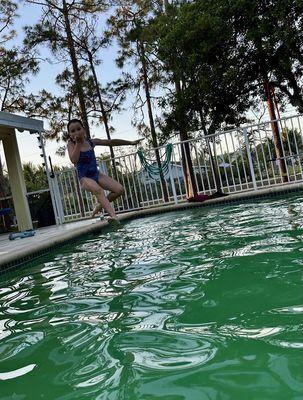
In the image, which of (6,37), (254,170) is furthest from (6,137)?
(6,37)

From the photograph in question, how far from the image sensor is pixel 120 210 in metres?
9.99

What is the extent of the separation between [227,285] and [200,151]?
7.32 m

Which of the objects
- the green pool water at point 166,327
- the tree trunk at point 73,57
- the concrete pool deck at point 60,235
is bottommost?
the green pool water at point 166,327

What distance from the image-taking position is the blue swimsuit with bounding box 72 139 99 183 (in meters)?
5.84

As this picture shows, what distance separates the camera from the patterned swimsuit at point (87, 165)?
5.84m

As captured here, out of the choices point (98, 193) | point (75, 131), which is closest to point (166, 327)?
point (98, 193)

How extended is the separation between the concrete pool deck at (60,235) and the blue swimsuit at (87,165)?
832mm

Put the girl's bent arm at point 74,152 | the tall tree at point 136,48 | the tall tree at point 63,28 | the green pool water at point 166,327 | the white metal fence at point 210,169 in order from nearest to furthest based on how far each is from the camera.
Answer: the green pool water at point 166,327 < the girl's bent arm at point 74,152 < the white metal fence at point 210,169 < the tall tree at point 63,28 < the tall tree at point 136,48

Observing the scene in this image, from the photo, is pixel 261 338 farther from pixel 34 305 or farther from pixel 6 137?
pixel 6 137

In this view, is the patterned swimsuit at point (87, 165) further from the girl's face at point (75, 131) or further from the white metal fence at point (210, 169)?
the white metal fence at point (210, 169)

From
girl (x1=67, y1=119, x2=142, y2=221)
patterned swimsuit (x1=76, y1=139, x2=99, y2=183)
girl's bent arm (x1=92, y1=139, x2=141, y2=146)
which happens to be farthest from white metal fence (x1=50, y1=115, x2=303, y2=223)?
patterned swimsuit (x1=76, y1=139, x2=99, y2=183)

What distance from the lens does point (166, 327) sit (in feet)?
6.11

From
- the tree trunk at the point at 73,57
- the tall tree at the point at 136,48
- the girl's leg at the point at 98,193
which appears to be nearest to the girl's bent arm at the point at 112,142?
the girl's leg at the point at 98,193

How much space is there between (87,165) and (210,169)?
4286 mm
